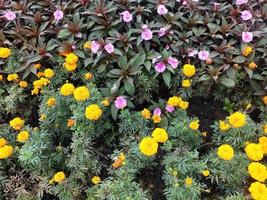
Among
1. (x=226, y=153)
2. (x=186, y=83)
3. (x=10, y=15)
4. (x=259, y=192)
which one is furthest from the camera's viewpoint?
(x=10, y=15)

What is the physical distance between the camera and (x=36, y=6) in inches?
146

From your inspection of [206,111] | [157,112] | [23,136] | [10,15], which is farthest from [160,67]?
[10,15]

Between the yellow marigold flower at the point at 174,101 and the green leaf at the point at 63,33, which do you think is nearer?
the yellow marigold flower at the point at 174,101

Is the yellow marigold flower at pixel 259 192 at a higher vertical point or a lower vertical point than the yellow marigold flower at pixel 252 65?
lower

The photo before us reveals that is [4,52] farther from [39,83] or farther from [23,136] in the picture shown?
[23,136]

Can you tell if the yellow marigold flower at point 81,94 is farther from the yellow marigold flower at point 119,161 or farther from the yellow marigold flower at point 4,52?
the yellow marigold flower at point 4,52

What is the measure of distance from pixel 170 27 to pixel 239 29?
0.56 m

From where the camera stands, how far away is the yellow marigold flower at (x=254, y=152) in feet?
8.41

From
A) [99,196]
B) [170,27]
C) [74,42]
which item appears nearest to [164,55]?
[170,27]

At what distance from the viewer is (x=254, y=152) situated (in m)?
2.57

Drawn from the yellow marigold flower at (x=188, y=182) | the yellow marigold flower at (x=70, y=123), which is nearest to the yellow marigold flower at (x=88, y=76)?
the yellow marigold flower at (x=70, y=123)

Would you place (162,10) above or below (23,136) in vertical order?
above

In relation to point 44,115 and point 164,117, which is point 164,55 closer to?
point 164,117

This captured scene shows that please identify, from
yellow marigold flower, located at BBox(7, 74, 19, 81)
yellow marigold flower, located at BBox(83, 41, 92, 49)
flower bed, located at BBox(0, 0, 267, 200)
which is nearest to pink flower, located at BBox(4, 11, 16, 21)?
flower bed, located at BBox(0, 0, 267, 200)
